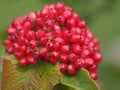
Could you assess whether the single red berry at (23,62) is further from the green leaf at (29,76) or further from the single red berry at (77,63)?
the single red berry at (77,63)

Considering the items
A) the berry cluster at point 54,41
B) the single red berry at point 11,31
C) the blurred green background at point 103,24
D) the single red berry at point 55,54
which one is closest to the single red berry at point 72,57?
the berry cluster at point 54,41

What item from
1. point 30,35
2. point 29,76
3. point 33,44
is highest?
point 30,35

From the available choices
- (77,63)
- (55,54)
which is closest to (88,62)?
(77,63)

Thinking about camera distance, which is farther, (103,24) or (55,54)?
(103,24)

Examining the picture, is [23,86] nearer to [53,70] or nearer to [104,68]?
[53,70]

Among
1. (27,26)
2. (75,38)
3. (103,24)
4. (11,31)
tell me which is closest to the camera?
(75,38)

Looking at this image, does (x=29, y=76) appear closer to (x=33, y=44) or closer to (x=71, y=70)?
(x=33, y=44)
